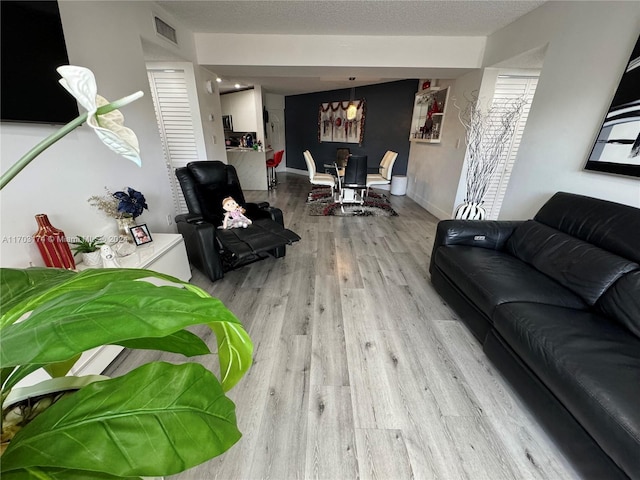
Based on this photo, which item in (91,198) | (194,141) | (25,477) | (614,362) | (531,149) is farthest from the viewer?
(194,141)

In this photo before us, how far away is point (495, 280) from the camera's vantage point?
165cm

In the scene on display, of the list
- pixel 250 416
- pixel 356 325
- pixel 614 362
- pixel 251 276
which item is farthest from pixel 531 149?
pixel 250 416

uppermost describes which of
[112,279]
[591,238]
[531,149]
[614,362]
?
[531,149]

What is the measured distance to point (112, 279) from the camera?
1.60 ft

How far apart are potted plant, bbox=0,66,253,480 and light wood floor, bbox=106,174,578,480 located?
36.4 inches

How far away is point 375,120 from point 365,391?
6609 millimetres

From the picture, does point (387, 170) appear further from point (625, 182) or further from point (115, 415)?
point (115, 415)

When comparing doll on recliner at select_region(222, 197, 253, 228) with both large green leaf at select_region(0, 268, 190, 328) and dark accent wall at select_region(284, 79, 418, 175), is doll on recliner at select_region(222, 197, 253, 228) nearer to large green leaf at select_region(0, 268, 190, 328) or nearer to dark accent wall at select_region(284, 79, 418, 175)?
large green leaf at select_region(0, 268, 190, 328)

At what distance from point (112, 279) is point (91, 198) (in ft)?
6.01

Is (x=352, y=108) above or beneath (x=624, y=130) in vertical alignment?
above

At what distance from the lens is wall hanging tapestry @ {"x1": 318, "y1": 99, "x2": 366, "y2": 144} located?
6883 millimetres

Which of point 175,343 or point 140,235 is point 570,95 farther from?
point 140,235

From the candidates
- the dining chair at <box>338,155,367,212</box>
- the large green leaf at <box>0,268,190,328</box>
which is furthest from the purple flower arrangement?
the dining chair at <box>338,155,367,212</box>

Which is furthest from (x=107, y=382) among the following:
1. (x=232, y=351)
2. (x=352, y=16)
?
(x=352, y=16)
